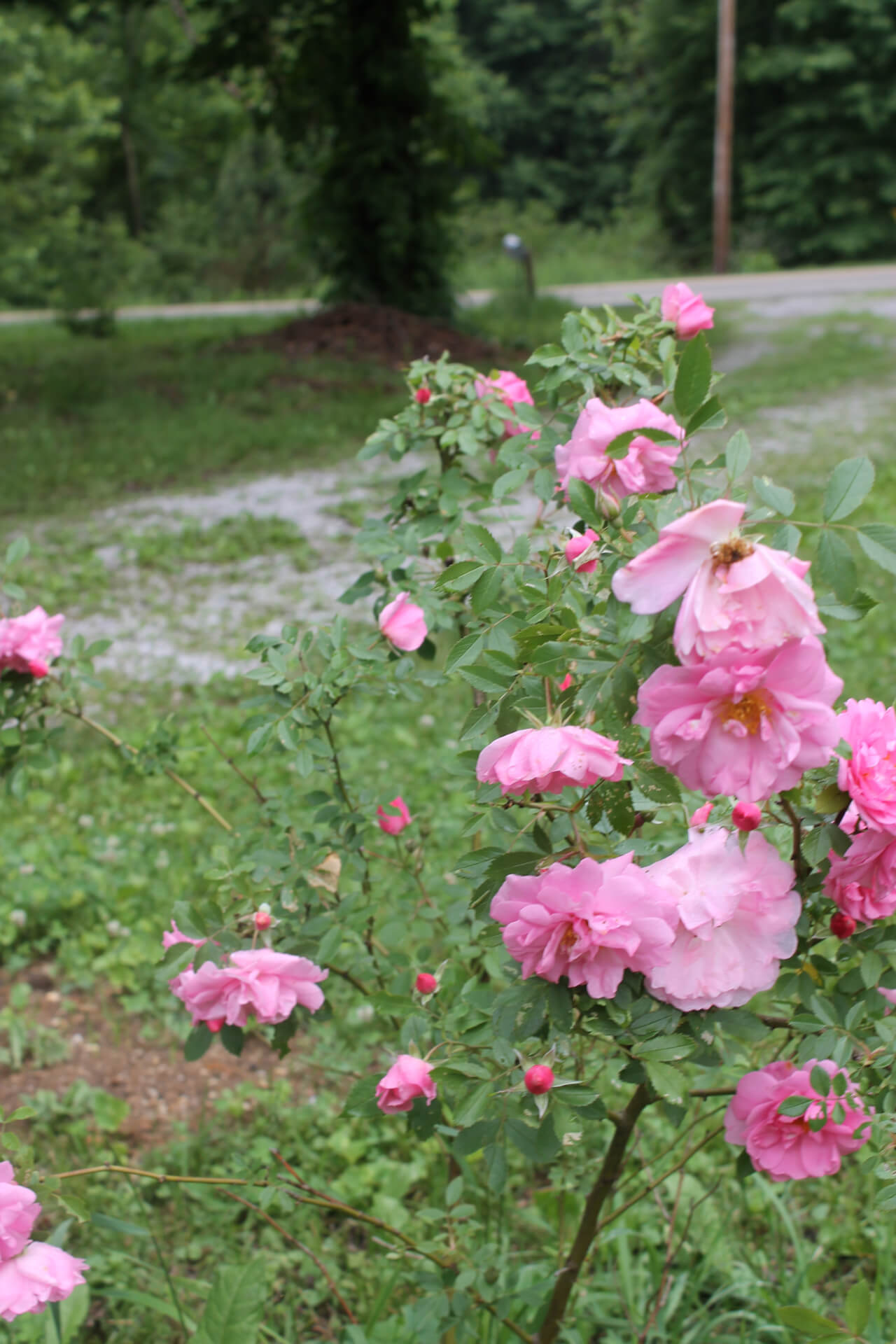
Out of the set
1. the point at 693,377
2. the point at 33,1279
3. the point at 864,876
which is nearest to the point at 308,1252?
the point at 33,1279

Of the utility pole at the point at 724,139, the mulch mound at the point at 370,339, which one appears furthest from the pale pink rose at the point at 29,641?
the utility pole at the point at 724,139

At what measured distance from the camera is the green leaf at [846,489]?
727mm

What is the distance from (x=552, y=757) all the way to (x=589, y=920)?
127mm

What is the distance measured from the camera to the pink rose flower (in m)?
0.83

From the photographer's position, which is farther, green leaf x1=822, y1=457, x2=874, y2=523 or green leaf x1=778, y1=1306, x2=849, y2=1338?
green leaf x1=778, y1=1306, x2=849, y2=1338

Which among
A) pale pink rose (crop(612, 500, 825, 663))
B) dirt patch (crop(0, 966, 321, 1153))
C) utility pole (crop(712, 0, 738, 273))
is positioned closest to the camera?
pale pink rose (crop(612, 500, 825, 663))

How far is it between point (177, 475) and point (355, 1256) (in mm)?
5260

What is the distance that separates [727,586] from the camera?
619mm

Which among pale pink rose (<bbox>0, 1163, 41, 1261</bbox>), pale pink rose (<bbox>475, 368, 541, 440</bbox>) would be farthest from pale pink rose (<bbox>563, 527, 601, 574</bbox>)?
pale pink rose (<bbox>0, 1163, 41, 1261</bbox>)

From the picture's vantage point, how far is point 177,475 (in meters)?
6.38

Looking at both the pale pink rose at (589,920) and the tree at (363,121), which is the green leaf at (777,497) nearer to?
the pale pink rose at (589,920)

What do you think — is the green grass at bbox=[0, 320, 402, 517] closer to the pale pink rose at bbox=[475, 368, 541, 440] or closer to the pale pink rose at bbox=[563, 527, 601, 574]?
the pale pink rose at bbox=[475, 368, 541, 440]

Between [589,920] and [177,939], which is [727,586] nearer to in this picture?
[589,920]

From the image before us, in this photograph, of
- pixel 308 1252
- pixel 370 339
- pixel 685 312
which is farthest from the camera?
pixel 370 339
